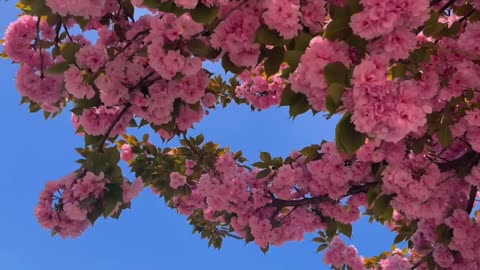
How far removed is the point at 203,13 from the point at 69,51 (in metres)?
1.50

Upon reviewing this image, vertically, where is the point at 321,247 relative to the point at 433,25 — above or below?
above

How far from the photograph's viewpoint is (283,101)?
315cm

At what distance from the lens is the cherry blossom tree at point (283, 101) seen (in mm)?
2621

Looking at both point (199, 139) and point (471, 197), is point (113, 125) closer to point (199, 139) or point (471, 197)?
point (199, 139)

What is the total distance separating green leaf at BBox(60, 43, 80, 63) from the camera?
4031 mm

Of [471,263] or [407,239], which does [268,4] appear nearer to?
[471,263]

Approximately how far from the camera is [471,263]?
16.6 ft

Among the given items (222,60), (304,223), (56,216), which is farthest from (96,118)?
(304,223)

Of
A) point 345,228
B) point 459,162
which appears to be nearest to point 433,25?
point 459,162

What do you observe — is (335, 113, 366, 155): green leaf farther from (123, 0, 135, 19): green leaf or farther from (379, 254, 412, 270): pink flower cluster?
(379, 254, 412, 270): pink flower cluster

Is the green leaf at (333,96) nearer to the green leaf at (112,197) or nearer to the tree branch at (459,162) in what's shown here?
the green leaf at (112,197)

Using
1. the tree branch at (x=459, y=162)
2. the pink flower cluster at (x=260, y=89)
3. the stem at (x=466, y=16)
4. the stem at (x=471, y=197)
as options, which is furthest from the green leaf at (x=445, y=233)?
the pink flower cluster at (x=260, y=89)

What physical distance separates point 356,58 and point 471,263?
10.6ft

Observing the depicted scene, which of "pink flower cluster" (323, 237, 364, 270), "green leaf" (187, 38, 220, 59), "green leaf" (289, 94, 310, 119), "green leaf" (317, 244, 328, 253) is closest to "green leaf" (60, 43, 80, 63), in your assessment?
"green leaf" (187, 38, 220, 59)
